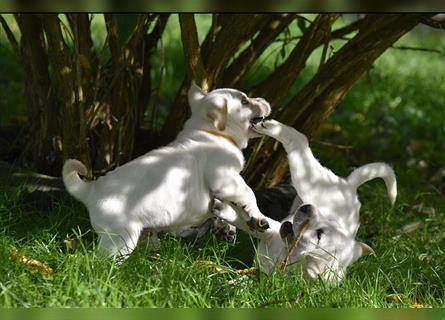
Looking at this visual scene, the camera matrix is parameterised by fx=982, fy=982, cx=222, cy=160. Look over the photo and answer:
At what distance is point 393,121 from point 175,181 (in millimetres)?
3879

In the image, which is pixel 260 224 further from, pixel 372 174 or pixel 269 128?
pixel 372 174

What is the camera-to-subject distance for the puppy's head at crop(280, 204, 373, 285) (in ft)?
12.9

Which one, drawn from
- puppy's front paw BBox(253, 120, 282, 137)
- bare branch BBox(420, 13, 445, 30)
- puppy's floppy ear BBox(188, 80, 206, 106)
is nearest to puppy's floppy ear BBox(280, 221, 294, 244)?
puppy's front paw BBox(253, 120, 282, 137)

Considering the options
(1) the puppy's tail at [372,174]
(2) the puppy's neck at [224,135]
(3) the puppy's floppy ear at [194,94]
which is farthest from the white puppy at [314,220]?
(3) the puppy's floppy ear at [194,94]

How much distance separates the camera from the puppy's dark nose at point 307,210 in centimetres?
402

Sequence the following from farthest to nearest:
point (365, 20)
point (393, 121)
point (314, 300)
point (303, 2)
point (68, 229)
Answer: point (393, 121) → point (365, 20) → point (68, 229) → point (314, 300) → point (303, 2)

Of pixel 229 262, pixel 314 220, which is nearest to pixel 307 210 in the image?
pixel 314 220

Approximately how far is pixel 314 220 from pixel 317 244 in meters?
0.10

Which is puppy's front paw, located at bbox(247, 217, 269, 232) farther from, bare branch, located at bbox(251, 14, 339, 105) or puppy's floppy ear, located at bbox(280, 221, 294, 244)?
bare branch, located at bbox(251, 14, 339, 105)

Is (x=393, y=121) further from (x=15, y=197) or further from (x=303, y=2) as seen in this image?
(x=303, y=2)

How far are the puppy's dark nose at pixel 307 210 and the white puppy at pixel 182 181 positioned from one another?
0.55ft

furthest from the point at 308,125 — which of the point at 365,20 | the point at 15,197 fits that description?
the point at 15,197

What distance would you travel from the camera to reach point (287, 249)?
156 inches

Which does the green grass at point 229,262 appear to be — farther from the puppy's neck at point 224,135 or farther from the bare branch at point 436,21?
the bare branch at point 436,21
